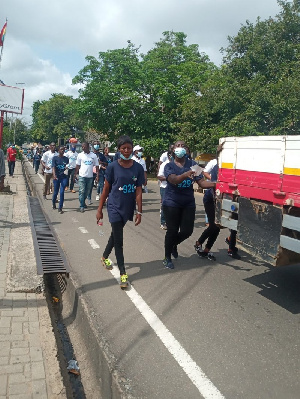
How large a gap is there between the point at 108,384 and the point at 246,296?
7.32 feet

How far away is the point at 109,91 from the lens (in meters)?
22.2

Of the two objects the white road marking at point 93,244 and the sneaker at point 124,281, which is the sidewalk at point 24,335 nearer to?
the sneaker at point 124,281

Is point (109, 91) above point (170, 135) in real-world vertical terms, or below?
above

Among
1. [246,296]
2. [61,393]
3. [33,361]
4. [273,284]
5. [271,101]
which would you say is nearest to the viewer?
[61,393]

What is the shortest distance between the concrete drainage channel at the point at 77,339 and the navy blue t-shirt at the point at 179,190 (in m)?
1.76

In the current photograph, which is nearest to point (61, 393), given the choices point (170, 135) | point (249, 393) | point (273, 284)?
point (249, 393)

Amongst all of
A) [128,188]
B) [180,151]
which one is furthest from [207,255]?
[128,188]

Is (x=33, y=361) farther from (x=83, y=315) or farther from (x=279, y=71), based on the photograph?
(x=279, y=71)

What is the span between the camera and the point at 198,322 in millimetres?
3939

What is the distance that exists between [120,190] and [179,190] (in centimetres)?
98

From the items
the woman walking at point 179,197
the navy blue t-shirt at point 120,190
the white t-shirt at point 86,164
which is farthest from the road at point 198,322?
the white t-shirt at point 86,164

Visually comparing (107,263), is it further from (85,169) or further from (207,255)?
(85,169)

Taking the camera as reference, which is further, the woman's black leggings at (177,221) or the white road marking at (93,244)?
the white road marking at (93,244)

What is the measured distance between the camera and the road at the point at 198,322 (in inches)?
117
